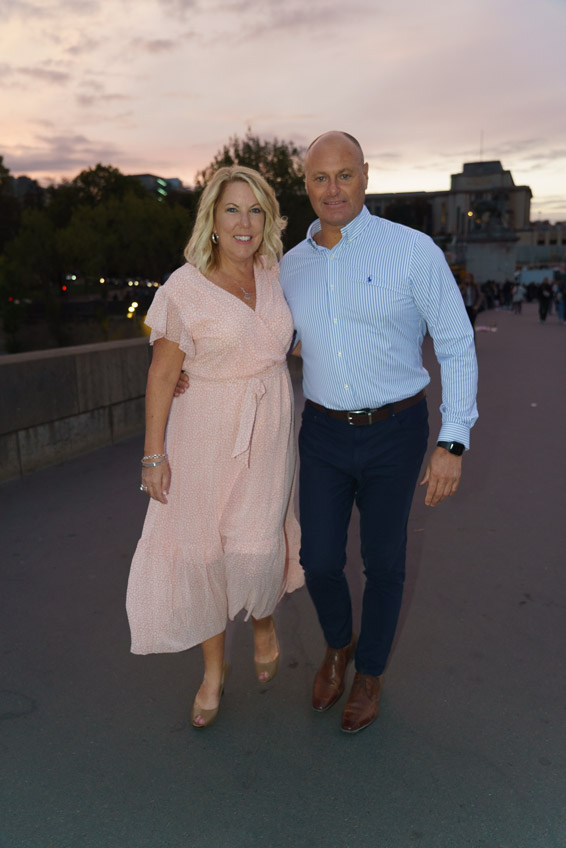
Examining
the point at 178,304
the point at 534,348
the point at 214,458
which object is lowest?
the point at 534,348

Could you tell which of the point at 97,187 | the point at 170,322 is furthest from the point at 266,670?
the point at 97,187

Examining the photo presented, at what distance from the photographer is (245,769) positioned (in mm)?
2816

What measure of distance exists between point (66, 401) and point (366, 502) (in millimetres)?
4673

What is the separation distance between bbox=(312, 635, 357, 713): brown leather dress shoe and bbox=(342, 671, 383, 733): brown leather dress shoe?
110mm

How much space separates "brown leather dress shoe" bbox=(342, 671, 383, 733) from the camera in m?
3.05

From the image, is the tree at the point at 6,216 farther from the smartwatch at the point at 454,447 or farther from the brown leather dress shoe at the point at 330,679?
the smartwatch at the point at 454,447

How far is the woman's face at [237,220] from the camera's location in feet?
10.1

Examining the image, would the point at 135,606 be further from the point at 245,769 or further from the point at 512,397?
the point at 512,397

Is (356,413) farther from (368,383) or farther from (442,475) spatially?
(442,475)

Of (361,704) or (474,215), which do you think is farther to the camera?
(474,215)

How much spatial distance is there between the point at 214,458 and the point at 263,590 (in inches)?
23.7

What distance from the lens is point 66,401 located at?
7.15m

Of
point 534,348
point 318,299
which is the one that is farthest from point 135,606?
point 534,348

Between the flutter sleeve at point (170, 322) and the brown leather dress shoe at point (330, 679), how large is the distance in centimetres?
142
